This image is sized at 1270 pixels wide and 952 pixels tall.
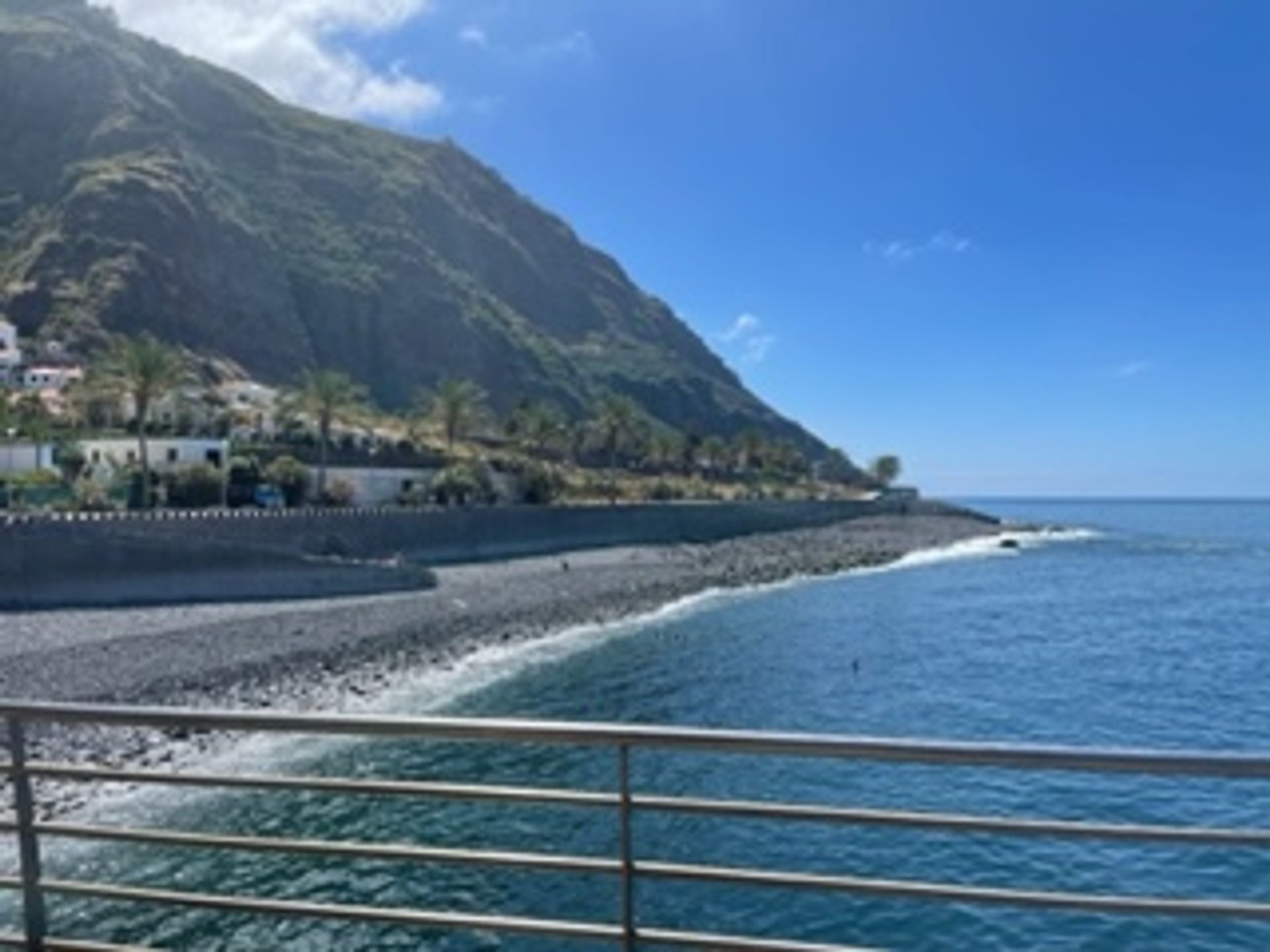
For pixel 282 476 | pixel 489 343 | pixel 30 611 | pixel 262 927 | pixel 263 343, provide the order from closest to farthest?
pixel 262 927
pixel 30 611
pixel 282 476
pixel 263 343
pixel 489 343

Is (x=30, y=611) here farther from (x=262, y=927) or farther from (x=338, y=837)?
(x=262, y=927)

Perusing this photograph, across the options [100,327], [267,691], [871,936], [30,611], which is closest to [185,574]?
[30,611]

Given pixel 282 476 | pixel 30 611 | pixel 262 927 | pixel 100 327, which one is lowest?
pixel 262 927

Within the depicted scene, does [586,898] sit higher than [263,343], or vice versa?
[263,343]

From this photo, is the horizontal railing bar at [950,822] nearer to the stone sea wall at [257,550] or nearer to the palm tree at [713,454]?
the stone sea wall at [257,550]

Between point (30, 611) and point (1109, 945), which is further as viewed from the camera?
point (30, 611)

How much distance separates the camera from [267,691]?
27.4 m

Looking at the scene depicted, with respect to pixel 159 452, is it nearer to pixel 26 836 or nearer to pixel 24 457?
pixel 24 457

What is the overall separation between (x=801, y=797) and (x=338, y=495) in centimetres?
5593

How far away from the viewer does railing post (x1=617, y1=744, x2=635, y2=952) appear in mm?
3439

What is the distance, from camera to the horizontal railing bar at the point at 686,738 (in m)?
3.06

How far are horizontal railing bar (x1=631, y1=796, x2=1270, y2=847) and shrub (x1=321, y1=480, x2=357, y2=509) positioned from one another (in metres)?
66.3

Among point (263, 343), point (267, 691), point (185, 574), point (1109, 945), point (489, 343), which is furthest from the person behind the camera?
point (489, 343)

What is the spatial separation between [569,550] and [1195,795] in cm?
5365
